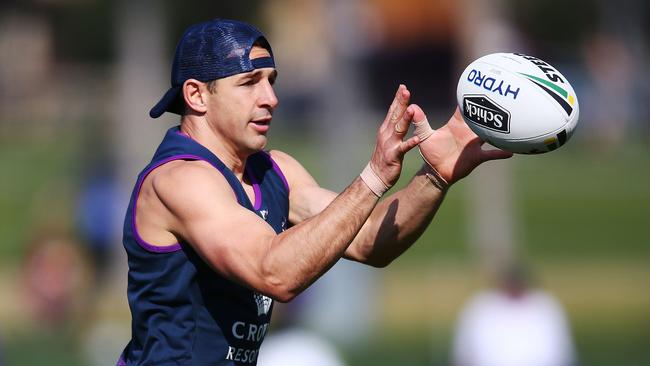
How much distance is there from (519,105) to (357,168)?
12.1 m

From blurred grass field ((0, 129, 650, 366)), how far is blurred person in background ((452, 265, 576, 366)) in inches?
39.5

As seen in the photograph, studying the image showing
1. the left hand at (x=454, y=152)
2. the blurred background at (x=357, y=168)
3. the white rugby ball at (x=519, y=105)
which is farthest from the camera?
the blurred background at (x=357, y=168)

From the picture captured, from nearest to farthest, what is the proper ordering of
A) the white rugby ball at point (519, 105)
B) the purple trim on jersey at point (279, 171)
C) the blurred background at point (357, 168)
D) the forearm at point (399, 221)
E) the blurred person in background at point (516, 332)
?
the white rugby ball at point (519, 105), the forearm at point (399, 221), the purple trim on jersey at point (279, 171), the blurred person in background at point (516, 332), the blurred background at point (357, 168)

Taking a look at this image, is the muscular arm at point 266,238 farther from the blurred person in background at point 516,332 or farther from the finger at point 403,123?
the blurred person in background at point 516,332

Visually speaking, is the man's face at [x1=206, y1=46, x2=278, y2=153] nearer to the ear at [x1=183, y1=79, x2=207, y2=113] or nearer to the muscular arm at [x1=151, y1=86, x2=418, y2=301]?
the ear at [x1=183, y1=79, x2=207, y2=113]

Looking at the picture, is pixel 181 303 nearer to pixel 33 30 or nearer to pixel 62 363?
pixel 62 363

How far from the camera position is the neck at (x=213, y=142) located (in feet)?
17.7

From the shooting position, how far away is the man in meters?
4.79

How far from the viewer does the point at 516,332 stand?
11711 millimetres

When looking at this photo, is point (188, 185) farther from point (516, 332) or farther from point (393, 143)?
point (516, 332)

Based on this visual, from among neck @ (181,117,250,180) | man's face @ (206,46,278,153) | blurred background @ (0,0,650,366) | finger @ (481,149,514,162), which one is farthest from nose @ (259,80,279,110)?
blurred background @ (0,0,650,366)

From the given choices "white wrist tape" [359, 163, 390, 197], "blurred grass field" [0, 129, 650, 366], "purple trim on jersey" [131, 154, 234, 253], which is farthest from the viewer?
"blurred grass field" [0, 129, 650, 366]

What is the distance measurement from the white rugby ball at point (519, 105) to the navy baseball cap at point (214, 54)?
900 mm

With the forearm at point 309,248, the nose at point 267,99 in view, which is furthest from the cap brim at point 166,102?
the forearm at point 309,248
